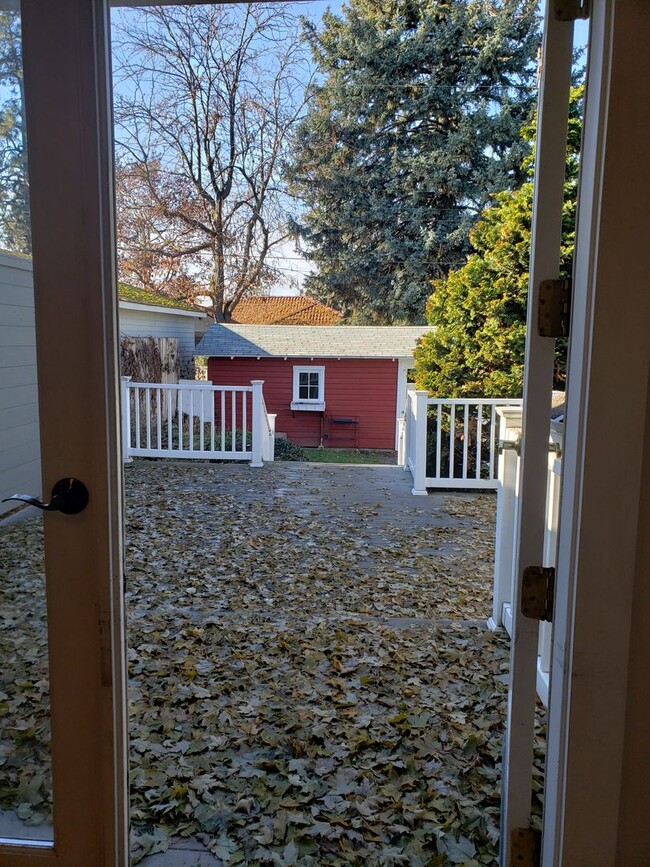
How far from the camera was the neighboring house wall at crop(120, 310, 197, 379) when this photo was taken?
1103 cm

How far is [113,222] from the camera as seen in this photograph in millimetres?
1331

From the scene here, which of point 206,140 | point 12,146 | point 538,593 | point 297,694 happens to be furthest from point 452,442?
point 206,140

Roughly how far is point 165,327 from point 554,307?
40.0 ft

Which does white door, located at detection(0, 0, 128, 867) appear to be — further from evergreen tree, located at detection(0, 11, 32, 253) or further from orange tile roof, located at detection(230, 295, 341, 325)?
orange tile roof, located at detection(230, 295, 341, 325)

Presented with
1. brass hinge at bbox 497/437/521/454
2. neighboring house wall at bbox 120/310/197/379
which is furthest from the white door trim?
neighboring house wall at bbox 120/310/197/379

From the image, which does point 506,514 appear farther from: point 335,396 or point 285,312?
point 285,312

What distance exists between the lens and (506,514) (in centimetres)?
327

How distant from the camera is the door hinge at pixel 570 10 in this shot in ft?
4.06

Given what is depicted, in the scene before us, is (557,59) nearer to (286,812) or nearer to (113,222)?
(113,222)

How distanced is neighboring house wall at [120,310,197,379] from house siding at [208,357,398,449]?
96cm

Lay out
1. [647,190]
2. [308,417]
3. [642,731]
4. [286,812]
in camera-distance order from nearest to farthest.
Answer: [647,190] < [642,731] < [286,812] < [308,417]

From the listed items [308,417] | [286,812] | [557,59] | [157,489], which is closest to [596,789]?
[286,812]

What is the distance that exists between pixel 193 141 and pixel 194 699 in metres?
13.6

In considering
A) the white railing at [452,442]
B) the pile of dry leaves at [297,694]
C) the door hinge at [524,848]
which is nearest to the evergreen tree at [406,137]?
the white railing at [452,442]
